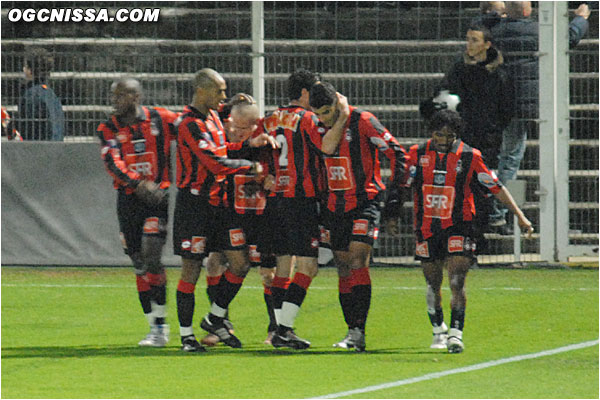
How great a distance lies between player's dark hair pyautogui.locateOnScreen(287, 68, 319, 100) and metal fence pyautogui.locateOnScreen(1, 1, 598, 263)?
18.1ft

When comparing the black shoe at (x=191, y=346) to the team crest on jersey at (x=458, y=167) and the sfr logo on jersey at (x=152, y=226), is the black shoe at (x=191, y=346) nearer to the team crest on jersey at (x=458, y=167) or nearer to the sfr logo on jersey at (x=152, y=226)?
the sfr logo on jersey at (x=152, y=226)

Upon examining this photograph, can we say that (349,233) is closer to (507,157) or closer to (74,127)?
(507,157)

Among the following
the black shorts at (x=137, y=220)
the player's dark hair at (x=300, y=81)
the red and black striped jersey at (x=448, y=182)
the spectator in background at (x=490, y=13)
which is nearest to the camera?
the red and black striped jersey at (x=448, y=182)

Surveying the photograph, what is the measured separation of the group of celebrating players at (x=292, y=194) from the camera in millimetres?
9375

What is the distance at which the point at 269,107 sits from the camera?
15.5 meters

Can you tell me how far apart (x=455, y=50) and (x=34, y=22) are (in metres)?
5.48

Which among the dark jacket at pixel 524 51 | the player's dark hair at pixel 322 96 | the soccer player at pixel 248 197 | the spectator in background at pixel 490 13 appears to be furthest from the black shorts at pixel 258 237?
the dark jacket at pixel 524 51

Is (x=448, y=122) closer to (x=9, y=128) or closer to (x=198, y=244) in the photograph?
(x=198, y=244)

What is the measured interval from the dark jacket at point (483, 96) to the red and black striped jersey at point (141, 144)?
494 cm

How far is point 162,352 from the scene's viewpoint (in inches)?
374

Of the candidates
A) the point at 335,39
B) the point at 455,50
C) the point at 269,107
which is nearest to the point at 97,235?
the point at 269,107

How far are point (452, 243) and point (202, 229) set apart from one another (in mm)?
1796

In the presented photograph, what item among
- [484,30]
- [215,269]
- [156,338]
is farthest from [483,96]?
[156,338]

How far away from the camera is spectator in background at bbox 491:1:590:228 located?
15055 mm
